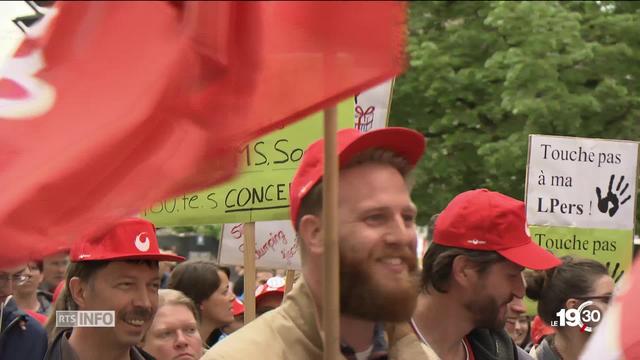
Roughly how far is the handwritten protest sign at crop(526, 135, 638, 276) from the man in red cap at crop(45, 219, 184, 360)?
396 centimetres

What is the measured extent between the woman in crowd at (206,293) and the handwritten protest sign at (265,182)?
1583 mm

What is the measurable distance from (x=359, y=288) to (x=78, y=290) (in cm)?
227

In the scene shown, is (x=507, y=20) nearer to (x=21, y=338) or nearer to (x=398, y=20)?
(x=21, y=338)

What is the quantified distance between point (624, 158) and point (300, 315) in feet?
18.9

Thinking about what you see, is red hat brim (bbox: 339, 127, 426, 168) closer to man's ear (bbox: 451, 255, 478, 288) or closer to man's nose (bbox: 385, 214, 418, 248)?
man's nose (bbox: 385, 214, 418, 248)

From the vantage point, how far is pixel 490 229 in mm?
5543

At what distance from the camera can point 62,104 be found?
322 cm

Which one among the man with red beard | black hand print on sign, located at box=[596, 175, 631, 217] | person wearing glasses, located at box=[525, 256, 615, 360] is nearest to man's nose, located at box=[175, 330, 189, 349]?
person wearing glasses, located at box=[525, 256, 615, 360]

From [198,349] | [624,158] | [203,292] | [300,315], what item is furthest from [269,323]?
[624,158]

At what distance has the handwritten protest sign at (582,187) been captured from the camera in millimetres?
8922

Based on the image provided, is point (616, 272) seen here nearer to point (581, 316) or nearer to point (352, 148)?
point (581, 316)

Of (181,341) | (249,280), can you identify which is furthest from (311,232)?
(181,341)

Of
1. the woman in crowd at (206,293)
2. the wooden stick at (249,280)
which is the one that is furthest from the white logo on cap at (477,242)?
the woman in crowd at (206,293)

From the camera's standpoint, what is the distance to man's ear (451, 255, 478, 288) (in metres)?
5.46
